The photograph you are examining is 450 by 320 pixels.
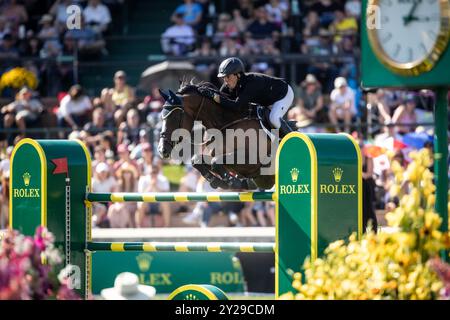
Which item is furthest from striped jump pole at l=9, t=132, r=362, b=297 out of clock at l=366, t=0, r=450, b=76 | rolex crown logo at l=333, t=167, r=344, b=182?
clock at l=366, t=0, r=450, b=76

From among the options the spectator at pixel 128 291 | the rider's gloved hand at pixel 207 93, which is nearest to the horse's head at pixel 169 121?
the rider's gloved hand at pixel 207 93

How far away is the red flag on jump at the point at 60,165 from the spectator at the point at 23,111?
7617mm

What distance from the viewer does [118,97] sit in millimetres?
16375

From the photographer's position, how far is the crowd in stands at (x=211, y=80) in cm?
1423

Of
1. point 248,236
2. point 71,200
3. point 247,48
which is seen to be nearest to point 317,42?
point 247,48

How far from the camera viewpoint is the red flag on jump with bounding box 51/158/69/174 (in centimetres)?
862

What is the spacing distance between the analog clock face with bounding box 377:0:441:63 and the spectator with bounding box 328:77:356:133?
9.67 m

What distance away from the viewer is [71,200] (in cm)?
866

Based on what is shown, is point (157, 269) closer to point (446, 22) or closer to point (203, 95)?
point (203, 95)

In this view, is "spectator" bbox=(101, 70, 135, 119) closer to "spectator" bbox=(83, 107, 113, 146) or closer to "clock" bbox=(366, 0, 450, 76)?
"spectator" bbox=(83, 107, 113, 146)

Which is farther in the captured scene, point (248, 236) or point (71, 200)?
point (248, 236)

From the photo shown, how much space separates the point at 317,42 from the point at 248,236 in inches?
236

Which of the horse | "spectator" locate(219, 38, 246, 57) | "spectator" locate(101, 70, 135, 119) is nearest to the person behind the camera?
the horse

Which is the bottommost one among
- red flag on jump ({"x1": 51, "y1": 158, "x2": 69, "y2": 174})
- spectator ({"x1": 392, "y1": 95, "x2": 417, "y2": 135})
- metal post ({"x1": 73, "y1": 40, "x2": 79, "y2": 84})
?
red flag on jump ({"x1": 51, "y1": 158, "x2": 69, "y2": 174})
